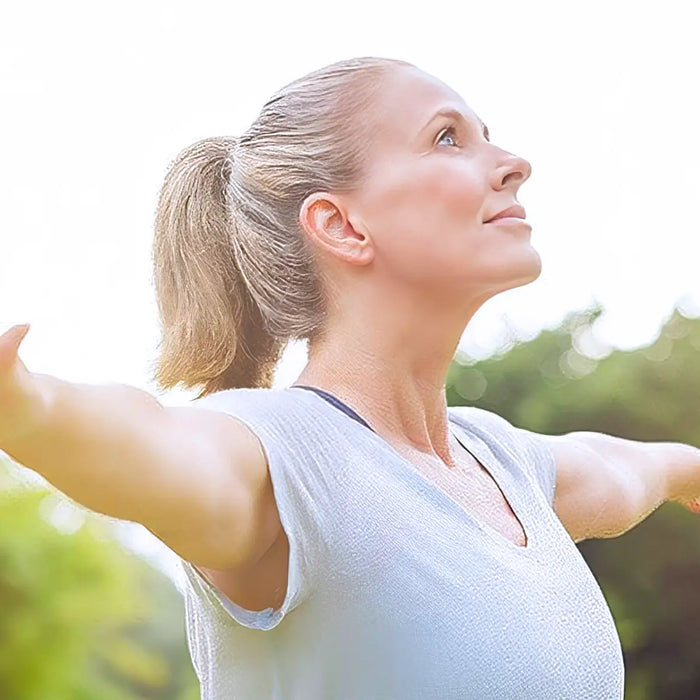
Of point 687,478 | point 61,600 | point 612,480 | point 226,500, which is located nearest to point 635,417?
point 61,600

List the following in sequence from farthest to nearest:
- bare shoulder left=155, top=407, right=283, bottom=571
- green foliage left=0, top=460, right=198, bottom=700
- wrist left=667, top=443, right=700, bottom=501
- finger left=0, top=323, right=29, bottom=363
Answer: green foliage left=0, top=460, right=198, bottom=700, wrist left=667, top=443, right=700, bottom=501, bare shoulder left=155, top=407, right=283, bottom=571, finger left=0, top=323, right=29, bottom=363

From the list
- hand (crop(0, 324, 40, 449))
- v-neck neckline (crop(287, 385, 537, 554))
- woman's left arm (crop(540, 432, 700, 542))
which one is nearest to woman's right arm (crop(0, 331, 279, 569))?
hand (crop(0, 324, 40, 449))

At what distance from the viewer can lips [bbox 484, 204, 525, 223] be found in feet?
3.41

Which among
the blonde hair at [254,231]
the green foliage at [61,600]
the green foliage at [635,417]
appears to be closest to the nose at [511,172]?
the blonde hair at [254,231]

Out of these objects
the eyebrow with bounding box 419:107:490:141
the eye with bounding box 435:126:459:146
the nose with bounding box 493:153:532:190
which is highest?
the eyebrow with bounding box 419:107:490:141

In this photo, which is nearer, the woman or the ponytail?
the woman

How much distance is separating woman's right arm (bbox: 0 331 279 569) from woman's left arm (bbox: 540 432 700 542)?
0.50 m

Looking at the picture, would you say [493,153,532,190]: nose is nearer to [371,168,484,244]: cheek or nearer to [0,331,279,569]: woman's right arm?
[371,168,484,244]: cheek

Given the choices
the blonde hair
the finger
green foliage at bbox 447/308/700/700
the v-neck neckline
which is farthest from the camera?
green foliage at bbox 447/308/700/700

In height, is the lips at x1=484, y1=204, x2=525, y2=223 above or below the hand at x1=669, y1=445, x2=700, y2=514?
above

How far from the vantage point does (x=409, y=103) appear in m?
1.08

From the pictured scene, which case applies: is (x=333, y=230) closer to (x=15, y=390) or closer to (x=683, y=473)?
(x=15, y=390)

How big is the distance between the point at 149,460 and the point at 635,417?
315cm

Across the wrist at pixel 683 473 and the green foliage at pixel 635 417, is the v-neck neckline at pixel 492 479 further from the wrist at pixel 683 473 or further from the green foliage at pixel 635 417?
the green foliage at pixel 635 417
